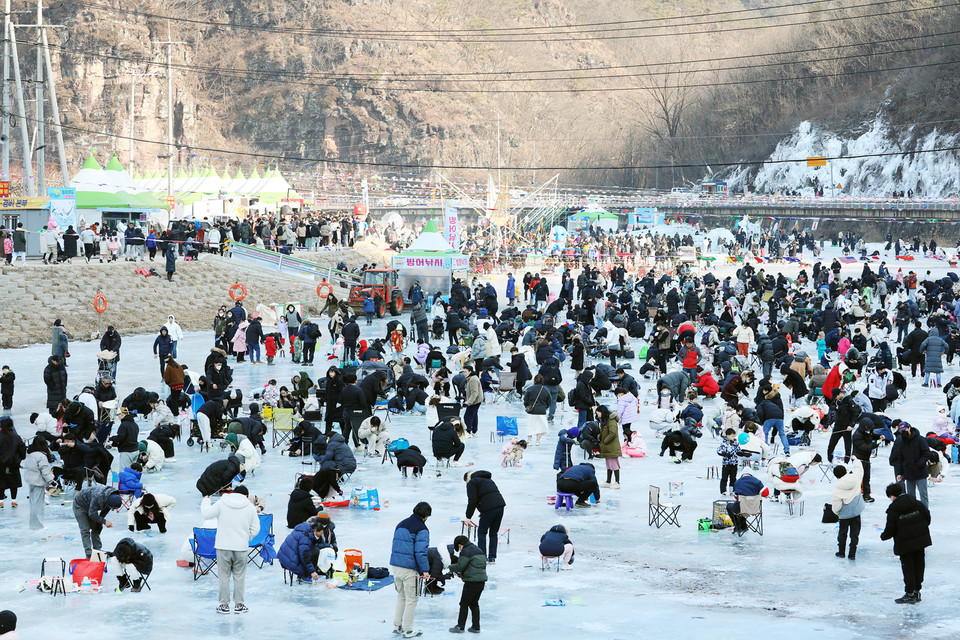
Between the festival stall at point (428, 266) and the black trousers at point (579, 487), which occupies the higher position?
the festival stall at point (428, 266)

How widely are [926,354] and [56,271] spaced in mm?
23717

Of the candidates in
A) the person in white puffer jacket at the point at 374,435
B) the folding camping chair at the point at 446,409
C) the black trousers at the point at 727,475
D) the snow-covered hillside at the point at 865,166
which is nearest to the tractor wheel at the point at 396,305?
the folding camping chair at the point at 446,409

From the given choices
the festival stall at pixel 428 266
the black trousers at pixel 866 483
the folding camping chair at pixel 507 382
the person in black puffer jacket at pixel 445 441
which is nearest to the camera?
the black trousers at pixel 866 483

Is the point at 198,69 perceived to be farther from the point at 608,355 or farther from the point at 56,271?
the point at 608,355

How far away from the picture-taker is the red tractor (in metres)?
36.7

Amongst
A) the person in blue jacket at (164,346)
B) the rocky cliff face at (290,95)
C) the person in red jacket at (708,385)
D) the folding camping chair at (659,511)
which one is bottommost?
the folding camping chair at (659,511)

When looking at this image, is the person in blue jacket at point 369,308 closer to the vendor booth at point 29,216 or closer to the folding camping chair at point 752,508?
the vendor booth at point 29,216

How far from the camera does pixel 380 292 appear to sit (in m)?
37.6

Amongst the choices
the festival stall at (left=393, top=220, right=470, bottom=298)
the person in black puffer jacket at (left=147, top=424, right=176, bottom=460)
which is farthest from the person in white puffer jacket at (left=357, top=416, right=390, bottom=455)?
the festival stall at (left=393, top=220, right=470, bottom=298)

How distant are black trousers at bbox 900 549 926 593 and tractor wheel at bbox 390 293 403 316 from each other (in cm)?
2772

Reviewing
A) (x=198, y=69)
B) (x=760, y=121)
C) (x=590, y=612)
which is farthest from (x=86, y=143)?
(x=590, y=612)

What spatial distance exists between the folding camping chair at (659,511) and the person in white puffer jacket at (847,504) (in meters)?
2.09

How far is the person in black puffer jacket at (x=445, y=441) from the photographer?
1664cm

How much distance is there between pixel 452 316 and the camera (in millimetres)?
29656
